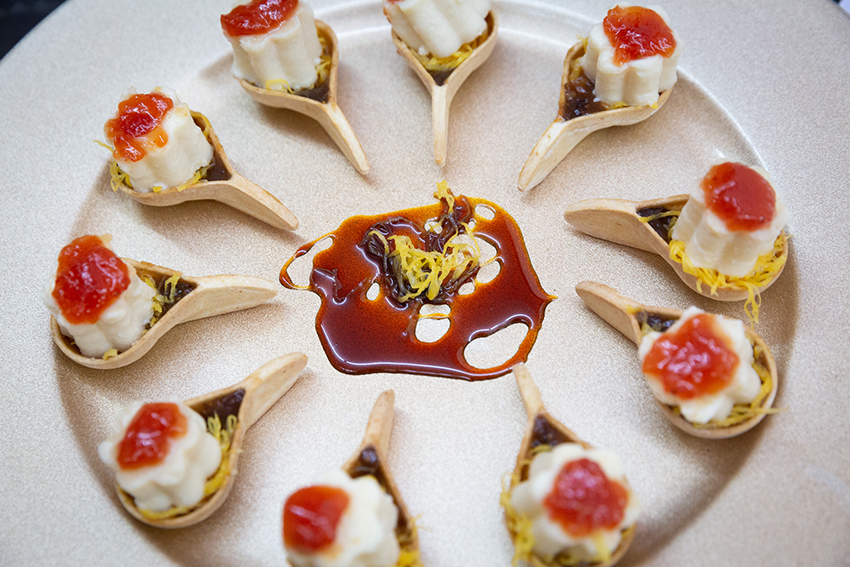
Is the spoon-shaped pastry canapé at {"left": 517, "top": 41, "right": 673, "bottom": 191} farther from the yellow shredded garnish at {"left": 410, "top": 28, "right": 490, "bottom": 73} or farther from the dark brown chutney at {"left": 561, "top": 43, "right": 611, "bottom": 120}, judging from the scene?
the yellow shredded garnish at {"left": 410, "top": 28, "right": 490, "bottom": 73}

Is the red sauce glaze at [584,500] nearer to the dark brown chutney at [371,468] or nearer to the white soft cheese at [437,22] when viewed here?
the dark brown chutney at [371,468]

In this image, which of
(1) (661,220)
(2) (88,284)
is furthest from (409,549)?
(1) (661,220)

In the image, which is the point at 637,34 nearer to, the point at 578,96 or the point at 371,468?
the point at 578,96

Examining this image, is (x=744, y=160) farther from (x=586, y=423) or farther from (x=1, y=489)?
(x=1, y=489)

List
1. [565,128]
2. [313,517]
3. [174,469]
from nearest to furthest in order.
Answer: [313,517], [174,469], [565,128]

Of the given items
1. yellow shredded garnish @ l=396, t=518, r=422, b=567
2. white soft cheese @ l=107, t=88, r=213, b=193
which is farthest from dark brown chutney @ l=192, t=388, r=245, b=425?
white soft cheese @ l=107, t=88, r=213, b=193

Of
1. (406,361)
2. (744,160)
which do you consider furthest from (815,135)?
(406,361)
